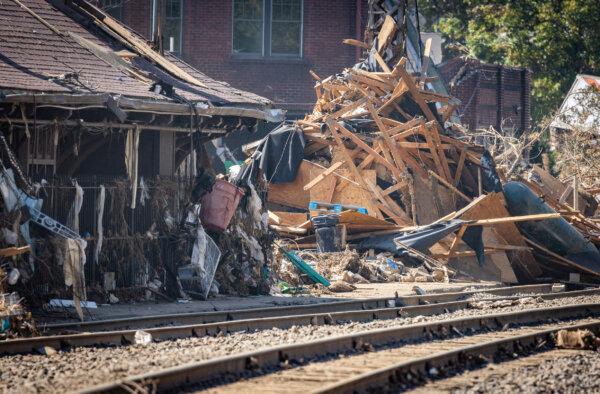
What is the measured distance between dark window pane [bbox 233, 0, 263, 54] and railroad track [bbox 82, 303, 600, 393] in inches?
800

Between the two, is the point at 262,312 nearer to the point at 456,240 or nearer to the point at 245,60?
the point at 456,240

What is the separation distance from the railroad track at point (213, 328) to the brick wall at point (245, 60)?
56.2ft

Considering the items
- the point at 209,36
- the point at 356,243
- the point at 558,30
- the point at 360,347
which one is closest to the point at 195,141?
the point at 356,243

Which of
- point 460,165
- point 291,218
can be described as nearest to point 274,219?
point 291,218

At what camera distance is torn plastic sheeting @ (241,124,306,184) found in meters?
24.8

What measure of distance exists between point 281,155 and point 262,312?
10.5 m

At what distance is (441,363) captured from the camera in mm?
10430

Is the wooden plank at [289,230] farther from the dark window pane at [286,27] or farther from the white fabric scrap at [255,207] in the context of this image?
the dark window pane at [286,27]

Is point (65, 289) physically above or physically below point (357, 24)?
below

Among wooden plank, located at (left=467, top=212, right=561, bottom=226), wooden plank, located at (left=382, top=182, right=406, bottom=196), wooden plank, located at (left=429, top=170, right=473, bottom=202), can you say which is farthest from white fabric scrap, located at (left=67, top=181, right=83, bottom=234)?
wooden plank, located at (left=429, top=170, right=473, bottom=202)

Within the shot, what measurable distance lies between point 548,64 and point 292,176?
871 inches

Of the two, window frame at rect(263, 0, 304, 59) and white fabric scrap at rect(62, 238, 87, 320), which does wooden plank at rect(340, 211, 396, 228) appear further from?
window frame at rect(263, 0, 304, 59)

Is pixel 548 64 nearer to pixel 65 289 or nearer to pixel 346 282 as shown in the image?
pixel 346 282

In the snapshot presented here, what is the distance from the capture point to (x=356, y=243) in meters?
22.5
